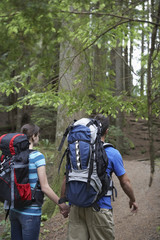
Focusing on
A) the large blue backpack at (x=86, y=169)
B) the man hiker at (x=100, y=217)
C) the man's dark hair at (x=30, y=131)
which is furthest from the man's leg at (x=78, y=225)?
the man's dark hair at (x=30, y=131)

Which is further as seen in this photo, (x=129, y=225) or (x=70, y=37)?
(x=129, y=225)

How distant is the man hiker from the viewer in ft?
9.02

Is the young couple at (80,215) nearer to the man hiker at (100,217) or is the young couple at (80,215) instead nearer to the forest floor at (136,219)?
the man hiker at (100,217)

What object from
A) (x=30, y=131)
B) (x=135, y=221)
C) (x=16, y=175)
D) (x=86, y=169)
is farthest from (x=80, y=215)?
(x=135, y=221)

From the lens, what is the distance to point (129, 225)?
5480 millimetres

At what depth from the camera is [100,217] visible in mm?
2734

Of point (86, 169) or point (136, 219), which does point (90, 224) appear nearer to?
point (86, 169)

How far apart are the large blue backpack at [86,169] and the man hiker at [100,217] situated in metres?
0.13

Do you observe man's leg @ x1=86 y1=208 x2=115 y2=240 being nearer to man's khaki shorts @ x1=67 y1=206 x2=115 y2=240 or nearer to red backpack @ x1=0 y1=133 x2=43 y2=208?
man's khaki shorts @ x1=67 y1=206 x2=115 y2=240

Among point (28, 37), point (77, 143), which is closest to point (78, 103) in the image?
point (28, 37)

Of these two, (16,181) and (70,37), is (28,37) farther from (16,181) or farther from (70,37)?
(16,181)

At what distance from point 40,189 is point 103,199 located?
753 mm

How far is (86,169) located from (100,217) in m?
0.62

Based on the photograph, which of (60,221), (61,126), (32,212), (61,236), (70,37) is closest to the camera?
(32,212)
